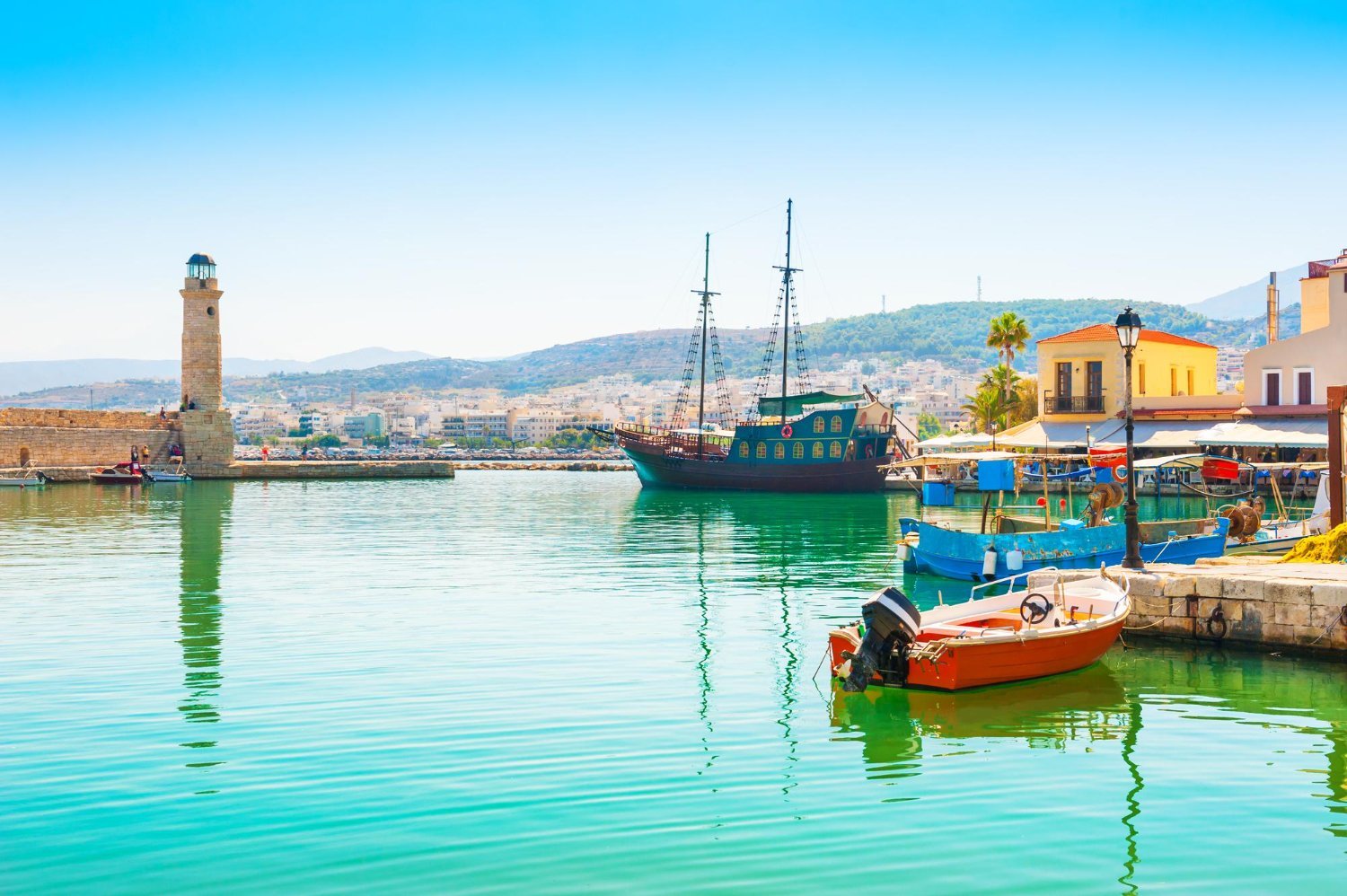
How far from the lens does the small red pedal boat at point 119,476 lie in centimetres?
6009

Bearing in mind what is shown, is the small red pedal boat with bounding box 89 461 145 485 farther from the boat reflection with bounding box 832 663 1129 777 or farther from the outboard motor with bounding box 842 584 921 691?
the outboard motor with bounding box 842 584 921 691

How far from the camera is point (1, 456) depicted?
61.1 metres

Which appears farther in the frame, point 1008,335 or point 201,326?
point 201,326

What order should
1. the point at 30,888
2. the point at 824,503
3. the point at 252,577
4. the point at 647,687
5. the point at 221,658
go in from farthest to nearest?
the point at 824,503
the point at 252,577
the point at 221,658
the point at 647,687
the point at 30,888

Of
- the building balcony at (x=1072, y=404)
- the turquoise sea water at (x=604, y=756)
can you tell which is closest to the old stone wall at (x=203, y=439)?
the building balcony at (x=1072, y=404)

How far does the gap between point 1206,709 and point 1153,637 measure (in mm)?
3166

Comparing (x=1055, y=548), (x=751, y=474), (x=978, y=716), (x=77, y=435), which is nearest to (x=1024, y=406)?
(x=751, y=474)

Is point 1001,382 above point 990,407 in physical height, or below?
above

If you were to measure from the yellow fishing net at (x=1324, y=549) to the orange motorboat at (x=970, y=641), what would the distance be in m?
4.35

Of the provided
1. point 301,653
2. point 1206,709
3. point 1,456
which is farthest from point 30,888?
point 1,456

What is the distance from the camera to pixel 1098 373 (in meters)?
47.8

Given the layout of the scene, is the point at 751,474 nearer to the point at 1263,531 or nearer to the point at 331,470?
the point at 331,470

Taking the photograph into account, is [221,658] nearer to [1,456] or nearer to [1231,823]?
[1231,823]

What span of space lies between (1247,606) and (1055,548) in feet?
19.9
